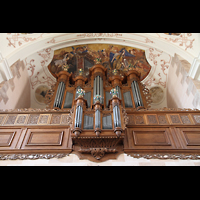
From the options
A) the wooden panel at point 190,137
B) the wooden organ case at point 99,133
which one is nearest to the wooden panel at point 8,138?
the wooden organ case at point 99,133

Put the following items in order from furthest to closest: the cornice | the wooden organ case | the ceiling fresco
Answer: the ceiling fresco, the cornice, the wooden organ case

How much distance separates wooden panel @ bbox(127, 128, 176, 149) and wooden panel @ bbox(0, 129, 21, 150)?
3.07m

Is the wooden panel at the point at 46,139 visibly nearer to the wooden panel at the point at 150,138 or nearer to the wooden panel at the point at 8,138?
the wooden panel at the point at 8,138

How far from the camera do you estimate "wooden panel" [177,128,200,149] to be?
5718 mm

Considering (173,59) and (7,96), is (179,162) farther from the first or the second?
(7,96)

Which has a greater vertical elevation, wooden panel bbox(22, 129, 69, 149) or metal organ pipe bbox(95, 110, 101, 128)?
metal organ pipe bbox(95, 110, 101, 128)

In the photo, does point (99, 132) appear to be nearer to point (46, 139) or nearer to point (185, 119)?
point (46, 139)

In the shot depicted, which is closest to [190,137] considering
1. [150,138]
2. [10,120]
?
[150,138]

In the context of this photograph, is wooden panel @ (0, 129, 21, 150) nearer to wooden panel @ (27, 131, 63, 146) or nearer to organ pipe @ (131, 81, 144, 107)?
wooden panel @ (27, 131, 63, 146)

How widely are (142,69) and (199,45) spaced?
3057mm

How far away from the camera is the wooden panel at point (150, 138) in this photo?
5711mm

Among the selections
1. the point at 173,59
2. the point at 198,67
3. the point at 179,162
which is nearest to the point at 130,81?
the point at 173,59

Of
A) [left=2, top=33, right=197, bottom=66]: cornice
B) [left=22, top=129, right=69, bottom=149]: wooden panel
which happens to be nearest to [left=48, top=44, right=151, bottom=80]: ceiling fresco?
[left=2, top=33, right=197, bottom=66]: cornice
